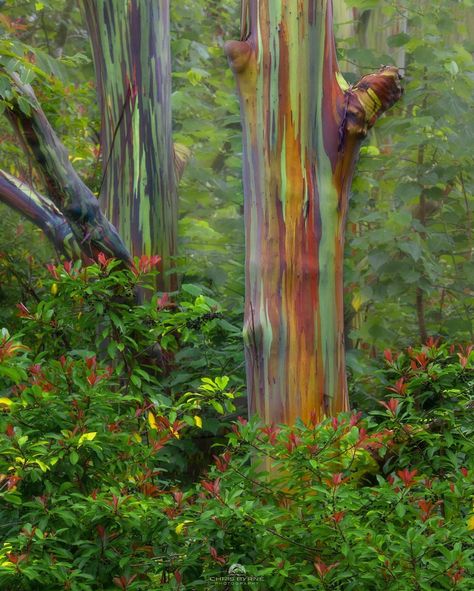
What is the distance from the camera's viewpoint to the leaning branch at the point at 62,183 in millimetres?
5293

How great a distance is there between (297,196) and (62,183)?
4.40 ft

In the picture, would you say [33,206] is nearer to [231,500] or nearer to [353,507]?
[231,500]

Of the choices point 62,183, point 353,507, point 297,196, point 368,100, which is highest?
point 368,100

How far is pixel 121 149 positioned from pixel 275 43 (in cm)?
202

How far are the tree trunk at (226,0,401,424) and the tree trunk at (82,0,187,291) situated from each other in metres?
1.73

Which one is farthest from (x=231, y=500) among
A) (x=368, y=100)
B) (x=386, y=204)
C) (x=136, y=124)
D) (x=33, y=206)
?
(x=386, y=204)

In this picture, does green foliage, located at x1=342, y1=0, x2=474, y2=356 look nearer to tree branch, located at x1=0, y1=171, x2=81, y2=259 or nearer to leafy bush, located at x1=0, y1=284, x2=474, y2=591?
tree branch, located at x1=0, y1=171, x2=81, y2=259

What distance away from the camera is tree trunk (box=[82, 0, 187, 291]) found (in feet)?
21.5

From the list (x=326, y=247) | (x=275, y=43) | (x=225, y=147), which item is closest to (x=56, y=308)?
(x=326, y=247)

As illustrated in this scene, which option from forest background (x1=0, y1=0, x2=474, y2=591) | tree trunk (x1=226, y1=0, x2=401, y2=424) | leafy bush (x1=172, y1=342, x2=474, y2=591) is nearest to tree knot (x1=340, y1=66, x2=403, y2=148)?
tree trunk (x1=226, y1=0, x2=401, y2=424)

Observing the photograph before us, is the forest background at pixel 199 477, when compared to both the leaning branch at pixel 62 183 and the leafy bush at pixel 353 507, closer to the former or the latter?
the leafy bush at pixel 353 507

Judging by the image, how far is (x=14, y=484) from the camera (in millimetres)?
3340

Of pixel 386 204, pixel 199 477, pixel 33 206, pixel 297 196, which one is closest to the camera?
pixel 199 477

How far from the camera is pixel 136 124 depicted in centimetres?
665
